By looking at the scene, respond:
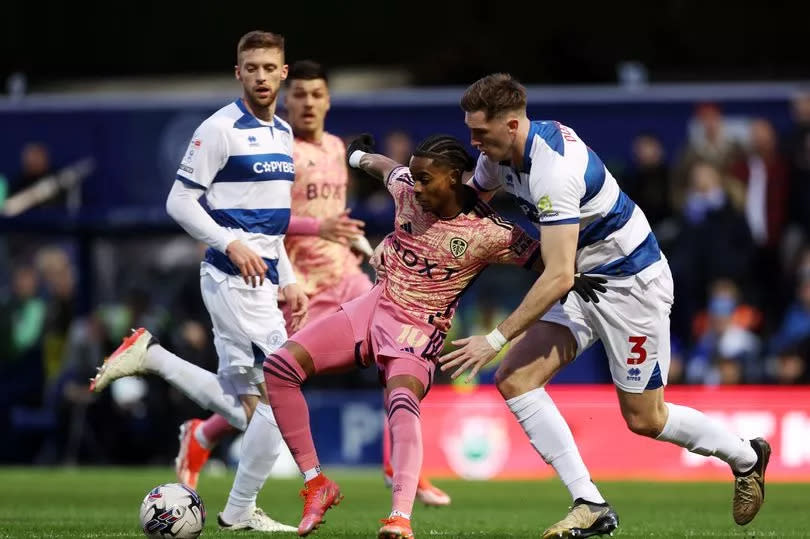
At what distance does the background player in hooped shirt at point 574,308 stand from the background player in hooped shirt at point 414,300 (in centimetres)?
22

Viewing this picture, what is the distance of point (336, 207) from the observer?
1127cm

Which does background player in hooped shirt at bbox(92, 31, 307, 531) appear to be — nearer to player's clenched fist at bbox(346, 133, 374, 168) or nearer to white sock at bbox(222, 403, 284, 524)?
white sock at bbox(222, 403, 284, 524)

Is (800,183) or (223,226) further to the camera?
(800,183)

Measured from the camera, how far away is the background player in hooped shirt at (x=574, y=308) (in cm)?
829

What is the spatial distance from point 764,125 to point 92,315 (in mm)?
8009

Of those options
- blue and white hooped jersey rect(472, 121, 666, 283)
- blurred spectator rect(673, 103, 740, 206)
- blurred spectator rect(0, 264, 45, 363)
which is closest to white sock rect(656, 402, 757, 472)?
blue and white hooped jersey rect(472, 121, 666, 283)

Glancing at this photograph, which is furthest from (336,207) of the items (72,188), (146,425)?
(72,188)

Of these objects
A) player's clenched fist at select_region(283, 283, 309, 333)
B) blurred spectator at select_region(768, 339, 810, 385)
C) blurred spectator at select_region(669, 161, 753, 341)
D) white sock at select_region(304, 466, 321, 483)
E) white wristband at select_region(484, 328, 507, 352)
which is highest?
white wristband at select_region(484, 328, 507, 352)

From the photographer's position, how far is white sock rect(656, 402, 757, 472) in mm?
9180

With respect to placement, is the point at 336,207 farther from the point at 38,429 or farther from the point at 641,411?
the point at 38,429

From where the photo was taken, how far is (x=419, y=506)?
39.6 ft

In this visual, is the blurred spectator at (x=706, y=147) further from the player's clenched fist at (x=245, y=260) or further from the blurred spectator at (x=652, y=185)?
the player's clenched fist at (x=245, y=260)

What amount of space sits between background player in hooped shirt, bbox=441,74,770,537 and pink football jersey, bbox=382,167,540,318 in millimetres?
212

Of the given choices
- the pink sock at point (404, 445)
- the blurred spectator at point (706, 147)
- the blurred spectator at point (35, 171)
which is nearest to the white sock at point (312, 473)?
the pink sock at point (404, 445)
